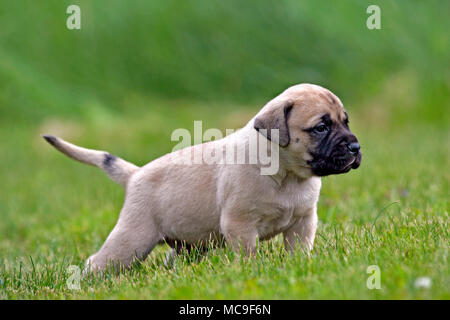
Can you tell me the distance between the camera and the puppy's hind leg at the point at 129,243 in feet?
14.6

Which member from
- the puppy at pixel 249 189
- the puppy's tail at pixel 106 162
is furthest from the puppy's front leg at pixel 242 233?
the puppy's tail at pixel 106 162

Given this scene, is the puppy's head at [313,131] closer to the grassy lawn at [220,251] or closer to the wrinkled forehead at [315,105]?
the wrinkled forehead at [315,105]

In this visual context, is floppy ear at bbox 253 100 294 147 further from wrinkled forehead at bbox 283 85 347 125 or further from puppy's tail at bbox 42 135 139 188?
puppy's tail at bbox 42 135 139 188

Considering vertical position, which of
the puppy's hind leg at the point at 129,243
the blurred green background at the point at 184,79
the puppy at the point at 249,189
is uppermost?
the blurred green background at the point at 184,79

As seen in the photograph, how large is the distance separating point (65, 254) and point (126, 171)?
999 millimetres

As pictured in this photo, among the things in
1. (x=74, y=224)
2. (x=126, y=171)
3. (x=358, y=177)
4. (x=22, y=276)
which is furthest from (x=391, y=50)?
(x=22, y=276)

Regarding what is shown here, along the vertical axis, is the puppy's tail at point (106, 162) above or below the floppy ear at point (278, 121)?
below

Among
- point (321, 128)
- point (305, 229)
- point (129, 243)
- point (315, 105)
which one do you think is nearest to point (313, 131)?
point (321, 128)

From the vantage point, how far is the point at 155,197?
4.54 metres

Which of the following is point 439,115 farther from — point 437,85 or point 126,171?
point 126,171

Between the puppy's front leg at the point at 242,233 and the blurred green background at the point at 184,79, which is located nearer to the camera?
the puppy's front leg at the point at 242,233

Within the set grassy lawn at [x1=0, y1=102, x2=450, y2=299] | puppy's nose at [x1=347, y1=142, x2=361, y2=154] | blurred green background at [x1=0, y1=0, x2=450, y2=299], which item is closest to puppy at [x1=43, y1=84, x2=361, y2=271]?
puppy's nose at [x1=347, y1=142, x2=361, y2=154]

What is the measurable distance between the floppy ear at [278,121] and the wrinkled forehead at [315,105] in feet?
0.23

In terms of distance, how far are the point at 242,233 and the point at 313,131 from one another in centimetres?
79
